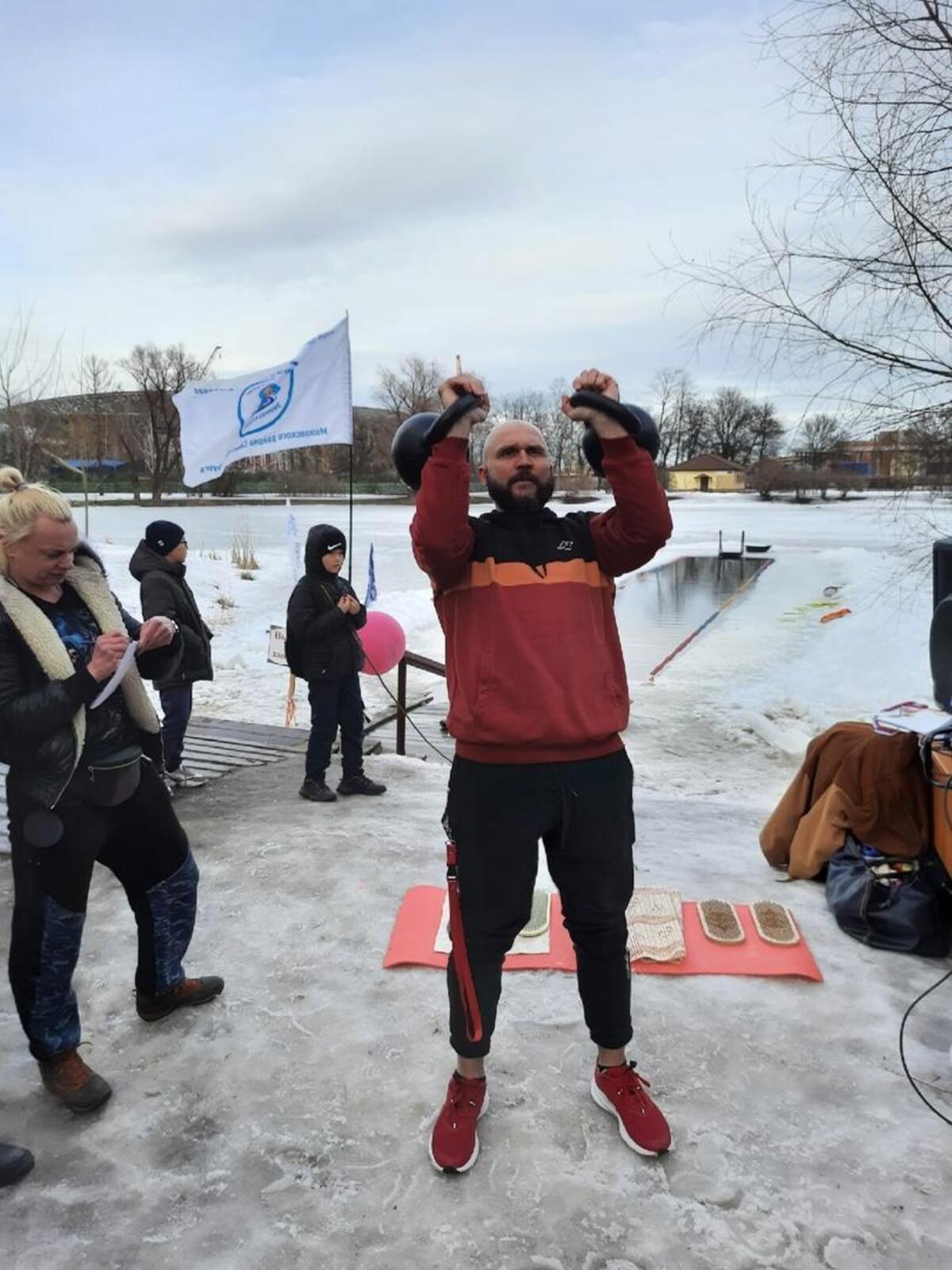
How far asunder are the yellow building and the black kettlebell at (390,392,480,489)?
76727mm

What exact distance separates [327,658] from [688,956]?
9.26 ft

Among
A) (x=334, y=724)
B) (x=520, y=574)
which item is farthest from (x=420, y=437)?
(x=334, y=724)

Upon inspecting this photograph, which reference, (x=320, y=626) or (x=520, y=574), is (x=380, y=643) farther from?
(x=520, y=574)

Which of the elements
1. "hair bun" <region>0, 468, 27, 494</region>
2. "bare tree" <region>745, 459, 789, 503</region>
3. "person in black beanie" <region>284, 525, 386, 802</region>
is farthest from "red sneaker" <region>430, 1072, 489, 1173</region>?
"bare tree" <region>745, 459, 789, 503</region>

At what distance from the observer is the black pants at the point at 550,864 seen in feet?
7.25

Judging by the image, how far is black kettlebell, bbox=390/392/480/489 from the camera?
6.83 feet

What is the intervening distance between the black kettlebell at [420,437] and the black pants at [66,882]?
1.34 meters

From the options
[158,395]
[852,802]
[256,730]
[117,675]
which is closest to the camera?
[117,675]

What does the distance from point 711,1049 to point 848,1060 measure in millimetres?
427

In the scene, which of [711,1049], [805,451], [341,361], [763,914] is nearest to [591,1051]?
[711,1049]

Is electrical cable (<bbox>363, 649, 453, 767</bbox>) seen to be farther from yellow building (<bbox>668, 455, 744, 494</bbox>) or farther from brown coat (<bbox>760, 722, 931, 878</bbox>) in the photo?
yellow building (<bbox>668, 455, 744, 494</bbox>)

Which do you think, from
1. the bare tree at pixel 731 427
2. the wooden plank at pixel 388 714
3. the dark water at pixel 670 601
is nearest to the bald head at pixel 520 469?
the wooden plank at pixel 388 714

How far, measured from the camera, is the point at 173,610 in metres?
5.16

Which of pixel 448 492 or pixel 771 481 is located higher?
pixel 771 481
